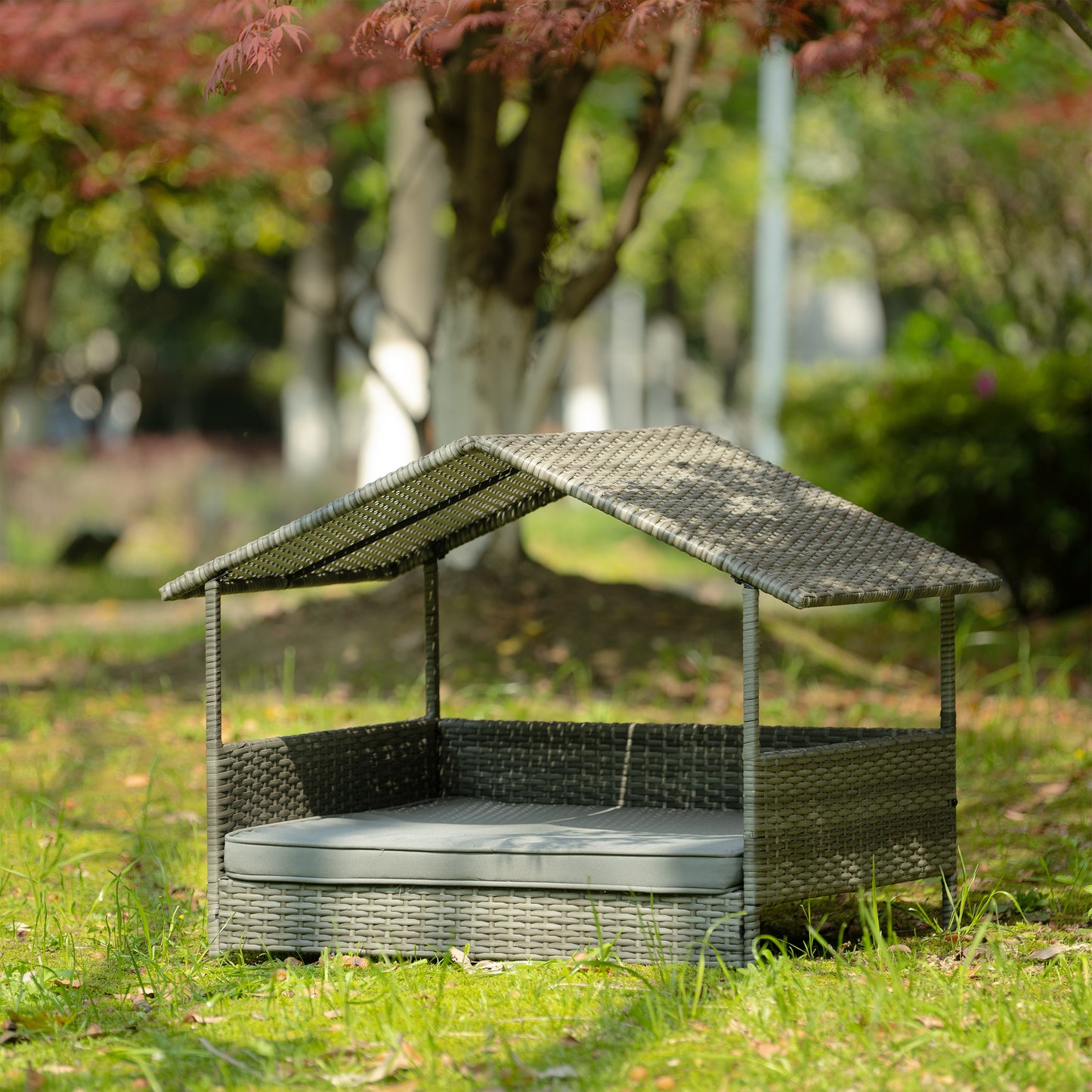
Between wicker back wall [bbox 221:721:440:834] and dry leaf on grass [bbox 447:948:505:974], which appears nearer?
dry leaf on grass [bbox 447:948:505:974]

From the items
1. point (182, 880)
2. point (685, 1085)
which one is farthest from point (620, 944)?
point (182, 880)

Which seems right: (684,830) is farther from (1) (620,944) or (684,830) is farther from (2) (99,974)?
(2) (99,974)

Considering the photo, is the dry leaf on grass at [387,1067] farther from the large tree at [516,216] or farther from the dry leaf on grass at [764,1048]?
the large tree at [516,216]

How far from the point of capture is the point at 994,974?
414 centimetres

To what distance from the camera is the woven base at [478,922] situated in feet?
13.4

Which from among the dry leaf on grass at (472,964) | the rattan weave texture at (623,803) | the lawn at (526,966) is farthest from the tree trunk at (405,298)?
the dry leaf on grass at (472,964)

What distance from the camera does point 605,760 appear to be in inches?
205

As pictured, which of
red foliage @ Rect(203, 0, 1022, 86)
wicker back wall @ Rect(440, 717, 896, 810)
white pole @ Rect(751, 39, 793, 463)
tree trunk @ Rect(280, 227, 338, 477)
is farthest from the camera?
tree trunk @ Rect(280, 227, 338, 477)

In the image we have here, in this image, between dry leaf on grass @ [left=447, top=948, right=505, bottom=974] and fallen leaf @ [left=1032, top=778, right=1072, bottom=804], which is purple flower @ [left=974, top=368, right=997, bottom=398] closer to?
fallen leaf @ [left=1032, top=778, right=1072, bottom=804]

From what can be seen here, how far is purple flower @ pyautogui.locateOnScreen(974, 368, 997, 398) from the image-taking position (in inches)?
444

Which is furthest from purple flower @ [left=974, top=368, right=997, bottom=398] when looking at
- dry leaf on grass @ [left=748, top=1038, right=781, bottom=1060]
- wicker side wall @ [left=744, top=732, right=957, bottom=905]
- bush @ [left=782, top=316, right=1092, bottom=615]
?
dry leaf on grass @ [left=748, top=1038, right=781, bottom=1060]

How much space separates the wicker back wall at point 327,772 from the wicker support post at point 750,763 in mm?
1374

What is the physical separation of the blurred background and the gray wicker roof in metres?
2.13

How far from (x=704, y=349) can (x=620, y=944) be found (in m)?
53.4
